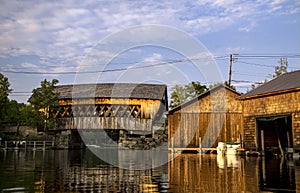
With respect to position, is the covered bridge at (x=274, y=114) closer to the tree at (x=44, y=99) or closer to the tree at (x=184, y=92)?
the tree at (x=184, y=92)

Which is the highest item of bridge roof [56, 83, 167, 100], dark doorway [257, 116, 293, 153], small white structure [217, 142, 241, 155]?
bridge roof [56, 83, 167, 100]

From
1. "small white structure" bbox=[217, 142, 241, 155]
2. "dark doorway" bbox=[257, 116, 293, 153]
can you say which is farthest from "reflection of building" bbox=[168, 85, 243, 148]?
"dark doorway" bbox=[257, 116, 293, 153]

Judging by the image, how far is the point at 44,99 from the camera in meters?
45.8

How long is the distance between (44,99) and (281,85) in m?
31.0

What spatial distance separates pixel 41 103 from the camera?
46.6 metres

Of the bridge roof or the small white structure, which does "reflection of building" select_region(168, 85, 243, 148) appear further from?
the bridge roof

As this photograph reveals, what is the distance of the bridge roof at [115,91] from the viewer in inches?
1789

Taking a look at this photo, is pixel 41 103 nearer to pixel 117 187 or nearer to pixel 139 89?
pixel 139 89

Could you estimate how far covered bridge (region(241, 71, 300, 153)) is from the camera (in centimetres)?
2316

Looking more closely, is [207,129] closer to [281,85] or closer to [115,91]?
[281,85]

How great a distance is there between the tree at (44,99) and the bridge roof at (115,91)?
5.43 ft

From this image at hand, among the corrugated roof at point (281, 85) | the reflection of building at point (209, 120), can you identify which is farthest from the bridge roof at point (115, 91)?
the corrugated roof at point (281, 85)

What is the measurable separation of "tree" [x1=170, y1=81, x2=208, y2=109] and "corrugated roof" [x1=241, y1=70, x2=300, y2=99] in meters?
22.5

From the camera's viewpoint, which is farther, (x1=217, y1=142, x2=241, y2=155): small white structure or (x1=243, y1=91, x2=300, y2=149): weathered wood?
(x1=217, y1=142, x2=241, y2=155): small white structure
